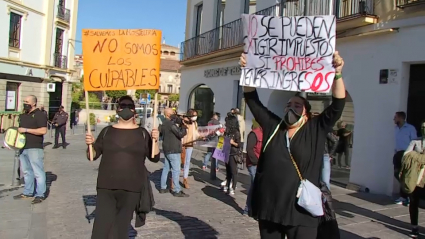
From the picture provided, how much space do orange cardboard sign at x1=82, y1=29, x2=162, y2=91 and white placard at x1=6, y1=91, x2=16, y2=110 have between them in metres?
23.7

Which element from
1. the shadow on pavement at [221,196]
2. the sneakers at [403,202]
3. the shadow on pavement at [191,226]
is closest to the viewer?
the shadow on pavement at [191,226]

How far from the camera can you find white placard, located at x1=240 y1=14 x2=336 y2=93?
11.8 ft

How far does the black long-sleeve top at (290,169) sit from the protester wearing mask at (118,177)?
62.6 inches

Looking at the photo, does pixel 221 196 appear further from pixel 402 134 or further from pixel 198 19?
pixel 198 19

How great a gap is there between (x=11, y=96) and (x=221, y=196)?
22.1m


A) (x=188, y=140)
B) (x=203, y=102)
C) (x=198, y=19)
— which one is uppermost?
(x=198, y=19)

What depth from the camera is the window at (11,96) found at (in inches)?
1029

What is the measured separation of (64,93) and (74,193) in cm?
2712

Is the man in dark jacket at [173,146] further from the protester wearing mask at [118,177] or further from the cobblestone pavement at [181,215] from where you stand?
the protester wearing mask at [118,177]

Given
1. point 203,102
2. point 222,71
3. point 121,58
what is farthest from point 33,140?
point 203,102

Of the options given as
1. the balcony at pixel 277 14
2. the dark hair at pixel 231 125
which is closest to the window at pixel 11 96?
the balcony at pixel 277 14

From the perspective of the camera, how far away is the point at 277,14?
1332 cm

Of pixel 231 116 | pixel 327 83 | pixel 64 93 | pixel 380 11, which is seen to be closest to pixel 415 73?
pixel 380 11

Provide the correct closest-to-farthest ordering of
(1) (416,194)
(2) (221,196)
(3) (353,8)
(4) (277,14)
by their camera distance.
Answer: (1) (416,194) → (2) (221,196) → (3) (353,8) → (4) (277,14)
